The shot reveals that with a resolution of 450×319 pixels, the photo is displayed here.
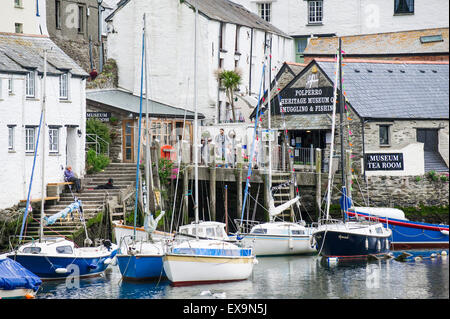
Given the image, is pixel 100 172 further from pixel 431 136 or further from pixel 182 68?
pixel 431 136

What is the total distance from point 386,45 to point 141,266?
23.4 metres

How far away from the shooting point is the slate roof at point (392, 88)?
24406mm

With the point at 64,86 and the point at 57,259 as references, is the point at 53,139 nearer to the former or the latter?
the point at 64,86

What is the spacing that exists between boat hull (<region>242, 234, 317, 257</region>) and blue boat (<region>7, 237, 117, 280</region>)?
218 inches

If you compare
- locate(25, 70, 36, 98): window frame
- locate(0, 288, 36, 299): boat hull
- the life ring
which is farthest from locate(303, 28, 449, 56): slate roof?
locate(0, 288, 36, 299): boat hull

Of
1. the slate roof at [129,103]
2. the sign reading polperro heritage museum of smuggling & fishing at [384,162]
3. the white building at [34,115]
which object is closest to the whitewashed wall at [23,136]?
the white building at [34,115]

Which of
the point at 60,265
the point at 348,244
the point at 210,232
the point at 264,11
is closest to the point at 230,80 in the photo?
the point at 264,11

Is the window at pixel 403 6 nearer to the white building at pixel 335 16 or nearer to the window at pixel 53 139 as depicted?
the white building at pixel 335 16

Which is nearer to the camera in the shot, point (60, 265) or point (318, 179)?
point (60, 265)

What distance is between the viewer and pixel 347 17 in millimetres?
48281

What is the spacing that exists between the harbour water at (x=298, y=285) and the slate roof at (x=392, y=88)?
4.90 metres

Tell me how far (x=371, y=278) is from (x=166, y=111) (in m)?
18.8

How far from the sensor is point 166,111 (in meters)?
37.6
